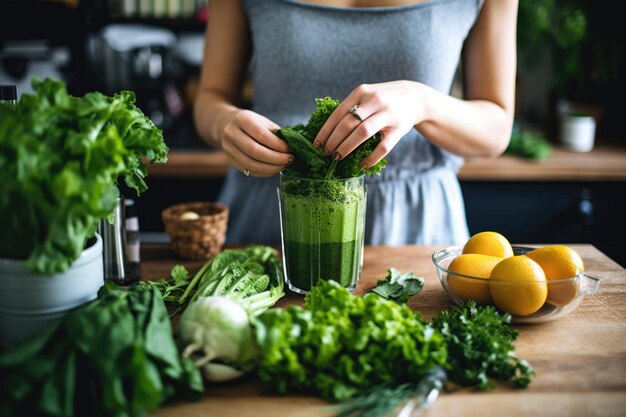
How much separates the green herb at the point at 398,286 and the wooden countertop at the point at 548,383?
2cm

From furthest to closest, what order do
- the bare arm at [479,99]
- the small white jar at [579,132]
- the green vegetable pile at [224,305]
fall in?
the small white jar at [579,132]
the bare arm at [479,99]
the green vegetable pile at [224,305]

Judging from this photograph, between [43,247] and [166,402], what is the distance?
27 cm

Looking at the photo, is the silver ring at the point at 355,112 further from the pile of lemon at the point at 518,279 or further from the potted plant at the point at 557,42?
the potted plant at the point at 557,42

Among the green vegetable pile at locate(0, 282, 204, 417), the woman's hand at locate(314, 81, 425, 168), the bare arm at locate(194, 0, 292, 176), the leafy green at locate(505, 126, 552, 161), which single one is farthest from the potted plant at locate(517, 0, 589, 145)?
the green vegetable pile at locate(0, 282, 204, 417)

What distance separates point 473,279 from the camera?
100 cm

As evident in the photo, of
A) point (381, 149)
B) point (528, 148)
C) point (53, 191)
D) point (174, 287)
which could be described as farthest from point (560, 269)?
point (528, 148)

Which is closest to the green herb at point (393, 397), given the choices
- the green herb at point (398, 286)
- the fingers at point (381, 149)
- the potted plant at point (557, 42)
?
the green herb at point (398, 286)

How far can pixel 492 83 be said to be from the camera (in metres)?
1.45

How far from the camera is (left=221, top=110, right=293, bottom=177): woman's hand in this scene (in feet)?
3.42

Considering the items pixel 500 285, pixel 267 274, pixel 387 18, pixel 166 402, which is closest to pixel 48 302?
pixel 166 402

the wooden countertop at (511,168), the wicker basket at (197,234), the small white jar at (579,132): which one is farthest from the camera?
the small white jar at (579,132)

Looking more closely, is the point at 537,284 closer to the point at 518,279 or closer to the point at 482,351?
the point at 518,279

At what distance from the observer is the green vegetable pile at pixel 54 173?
0.76 m

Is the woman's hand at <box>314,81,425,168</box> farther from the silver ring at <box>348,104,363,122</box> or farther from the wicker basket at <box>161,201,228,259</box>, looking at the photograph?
the wicker basket at <box>161,201,228,259</box>
